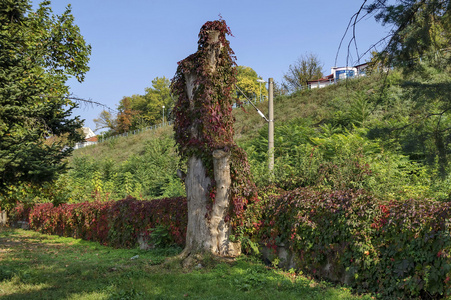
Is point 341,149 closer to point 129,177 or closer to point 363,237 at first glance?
point 363,237

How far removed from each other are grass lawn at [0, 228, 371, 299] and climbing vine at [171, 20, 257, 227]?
1.86 meters

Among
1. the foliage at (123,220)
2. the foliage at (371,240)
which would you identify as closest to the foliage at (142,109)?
the foliage at (123,220)

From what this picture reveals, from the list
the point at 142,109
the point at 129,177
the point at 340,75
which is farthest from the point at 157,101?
the point at 129,177

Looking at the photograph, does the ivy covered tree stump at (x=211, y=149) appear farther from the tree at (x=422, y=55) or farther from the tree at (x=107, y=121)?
the tree at (x=107, y=121)

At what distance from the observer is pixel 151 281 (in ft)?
25.1

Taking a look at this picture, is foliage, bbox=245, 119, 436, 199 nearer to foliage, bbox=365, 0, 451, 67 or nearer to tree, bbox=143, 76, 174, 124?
foliage, bbox=365, 0, 451, 67

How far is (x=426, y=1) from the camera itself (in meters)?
5.01

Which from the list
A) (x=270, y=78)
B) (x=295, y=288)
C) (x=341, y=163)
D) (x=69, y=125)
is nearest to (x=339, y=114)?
(x=270, y=78)

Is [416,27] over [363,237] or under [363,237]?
over

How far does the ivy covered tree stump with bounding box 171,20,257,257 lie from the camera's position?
9.62 meters

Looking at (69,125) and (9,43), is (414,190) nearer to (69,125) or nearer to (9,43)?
(69,125)

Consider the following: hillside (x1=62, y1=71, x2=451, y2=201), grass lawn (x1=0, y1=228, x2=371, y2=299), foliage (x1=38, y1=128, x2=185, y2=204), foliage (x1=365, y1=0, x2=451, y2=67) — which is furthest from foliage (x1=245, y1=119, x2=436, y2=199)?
foliage (x1=38, y1=128, x2=185, y2=204)

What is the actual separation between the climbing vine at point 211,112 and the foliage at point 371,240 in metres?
1.53

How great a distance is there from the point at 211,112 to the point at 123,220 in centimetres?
543
